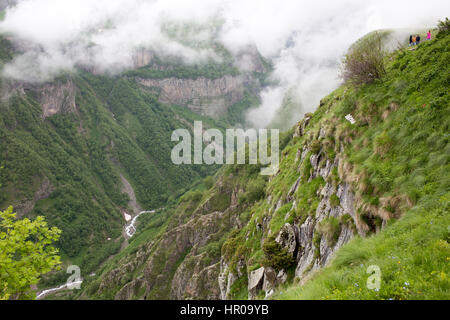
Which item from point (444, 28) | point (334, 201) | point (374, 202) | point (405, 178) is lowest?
point (334, 201)

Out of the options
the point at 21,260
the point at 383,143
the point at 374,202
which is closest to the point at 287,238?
the point at 374,202

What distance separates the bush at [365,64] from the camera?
1780 cm

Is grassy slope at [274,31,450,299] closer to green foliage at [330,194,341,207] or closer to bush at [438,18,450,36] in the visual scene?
bush at [438,18,450,36]

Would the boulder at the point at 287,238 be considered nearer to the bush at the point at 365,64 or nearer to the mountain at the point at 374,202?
the mountain at the point at 374,202

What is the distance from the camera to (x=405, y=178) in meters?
10.8

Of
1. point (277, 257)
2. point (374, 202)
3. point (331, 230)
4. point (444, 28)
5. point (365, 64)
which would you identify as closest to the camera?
point (374, 202)

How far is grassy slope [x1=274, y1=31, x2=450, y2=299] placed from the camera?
6691 mm

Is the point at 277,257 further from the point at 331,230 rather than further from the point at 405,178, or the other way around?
the point at 405,178

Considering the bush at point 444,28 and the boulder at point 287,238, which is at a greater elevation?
the bush at point 444,28

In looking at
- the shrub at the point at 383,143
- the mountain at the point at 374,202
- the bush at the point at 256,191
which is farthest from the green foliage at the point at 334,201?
the bush at the point at 256,191

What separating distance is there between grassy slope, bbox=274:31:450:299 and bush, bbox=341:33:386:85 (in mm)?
750

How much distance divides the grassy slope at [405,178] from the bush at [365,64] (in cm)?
75

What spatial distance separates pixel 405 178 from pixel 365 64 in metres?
10.5
